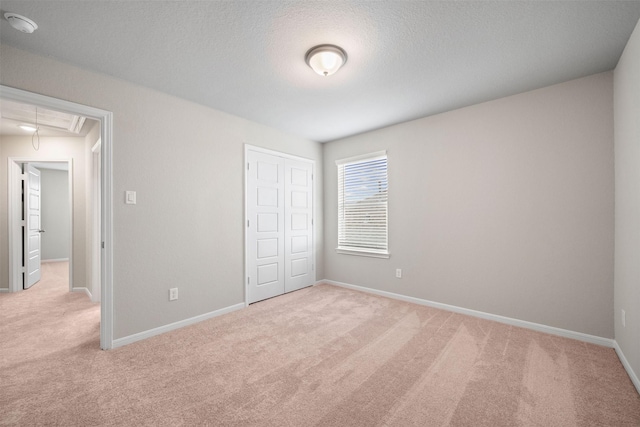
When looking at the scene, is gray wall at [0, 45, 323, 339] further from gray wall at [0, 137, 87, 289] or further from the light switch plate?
gray wall at [0, 137, 87, 289]

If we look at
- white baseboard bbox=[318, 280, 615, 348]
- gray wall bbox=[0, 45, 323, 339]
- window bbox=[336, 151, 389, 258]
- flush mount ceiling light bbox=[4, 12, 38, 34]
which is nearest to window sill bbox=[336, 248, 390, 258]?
window bbox=[336, 151, 389, 258]

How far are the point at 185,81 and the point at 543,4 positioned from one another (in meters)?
2.96

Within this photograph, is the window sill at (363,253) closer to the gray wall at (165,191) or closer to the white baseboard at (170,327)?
the gray wall at (165,191)

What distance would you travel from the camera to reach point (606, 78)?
2518 millimetres

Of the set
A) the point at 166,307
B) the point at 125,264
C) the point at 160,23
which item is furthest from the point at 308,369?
the point at 160,23

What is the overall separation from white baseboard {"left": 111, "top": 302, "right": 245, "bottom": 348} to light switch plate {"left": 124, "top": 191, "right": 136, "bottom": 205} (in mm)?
1317

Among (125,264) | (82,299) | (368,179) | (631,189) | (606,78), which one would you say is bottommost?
(82,299)

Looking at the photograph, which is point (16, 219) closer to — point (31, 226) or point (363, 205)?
point (31, 226)

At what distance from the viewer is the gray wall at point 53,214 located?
734 cm

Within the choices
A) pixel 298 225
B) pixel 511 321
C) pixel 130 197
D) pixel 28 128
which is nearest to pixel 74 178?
pixel 28 128

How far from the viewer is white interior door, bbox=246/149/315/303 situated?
3877mm

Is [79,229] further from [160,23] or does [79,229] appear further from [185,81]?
[160,23]

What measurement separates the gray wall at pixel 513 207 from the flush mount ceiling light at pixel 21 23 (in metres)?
3.73

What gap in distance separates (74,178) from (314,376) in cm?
489
